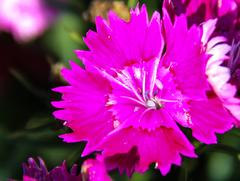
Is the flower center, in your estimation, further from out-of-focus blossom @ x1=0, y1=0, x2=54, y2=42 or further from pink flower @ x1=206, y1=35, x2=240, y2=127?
out-of-focus blossom @ x1=0, y1=0, x2=54, y2=42

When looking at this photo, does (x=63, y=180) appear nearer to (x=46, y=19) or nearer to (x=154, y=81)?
(x=154, y=81)

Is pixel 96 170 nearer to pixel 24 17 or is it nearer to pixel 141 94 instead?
pixel 141 94

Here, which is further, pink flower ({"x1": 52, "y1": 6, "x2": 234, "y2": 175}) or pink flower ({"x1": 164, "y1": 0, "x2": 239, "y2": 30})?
pink flower ({"x1": 164, "y1": 0, "x2": 239, "y2": 30})

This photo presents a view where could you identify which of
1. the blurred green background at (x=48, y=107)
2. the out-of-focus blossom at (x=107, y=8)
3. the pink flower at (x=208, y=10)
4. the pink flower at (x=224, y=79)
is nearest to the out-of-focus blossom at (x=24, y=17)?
the blurred green background at (x=48, y=107)

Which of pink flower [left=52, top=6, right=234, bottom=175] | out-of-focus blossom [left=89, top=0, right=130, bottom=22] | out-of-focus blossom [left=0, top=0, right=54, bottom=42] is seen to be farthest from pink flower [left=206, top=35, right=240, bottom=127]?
out-of-focus blossom [left=0, top=0, right=54, bottom=42]

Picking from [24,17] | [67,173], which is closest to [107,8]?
[67,173]
